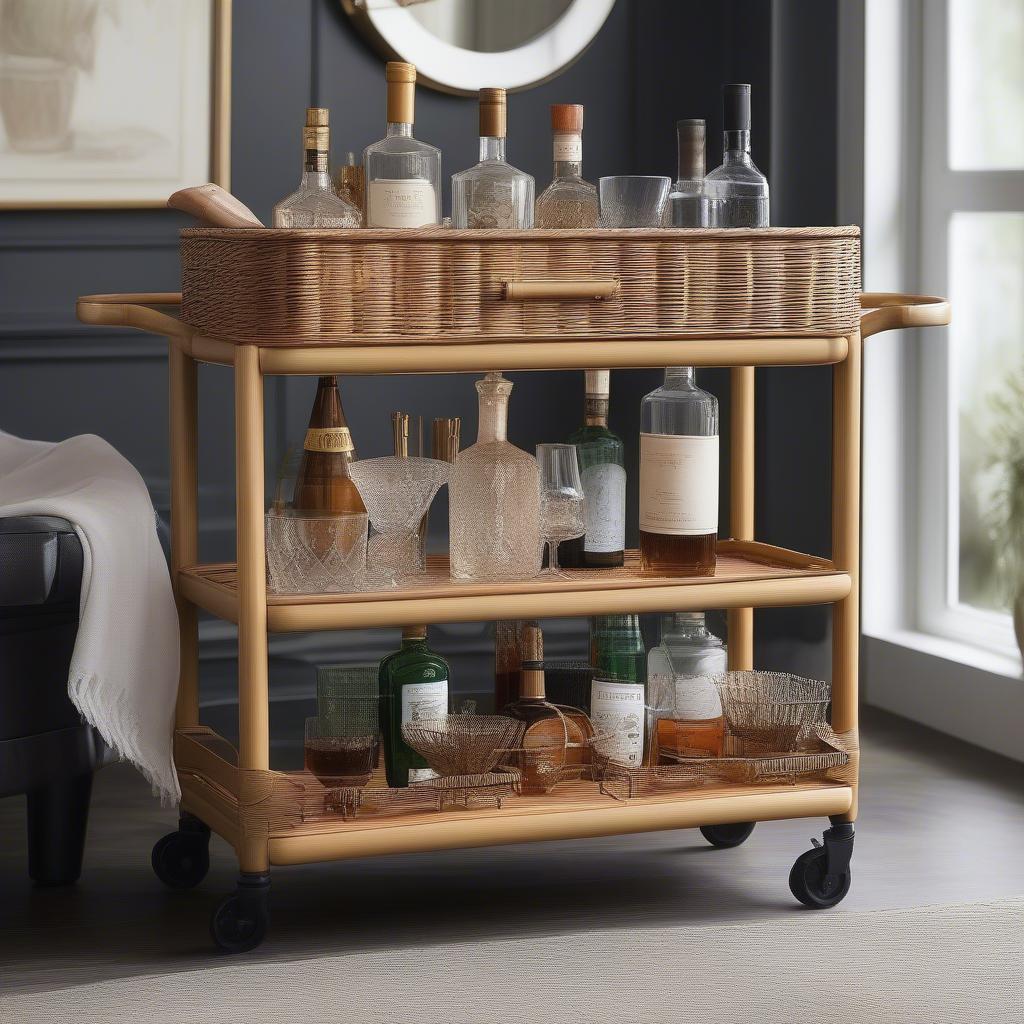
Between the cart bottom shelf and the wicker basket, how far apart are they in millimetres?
548

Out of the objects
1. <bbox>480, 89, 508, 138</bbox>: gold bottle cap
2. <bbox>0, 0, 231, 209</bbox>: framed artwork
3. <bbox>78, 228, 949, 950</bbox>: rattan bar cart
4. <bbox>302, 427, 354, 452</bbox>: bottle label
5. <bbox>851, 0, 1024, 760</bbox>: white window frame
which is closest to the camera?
<bbox>78, 228, 949, 950</bbox>: rattan bar cart

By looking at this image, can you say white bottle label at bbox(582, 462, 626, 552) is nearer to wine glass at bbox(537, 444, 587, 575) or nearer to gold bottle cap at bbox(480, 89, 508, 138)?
wine glass at bbox(537, 444, 587, 575)

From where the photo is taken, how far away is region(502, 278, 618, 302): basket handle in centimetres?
189

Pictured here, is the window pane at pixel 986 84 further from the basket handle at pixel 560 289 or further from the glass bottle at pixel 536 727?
the glass bottle at pixel 536 727

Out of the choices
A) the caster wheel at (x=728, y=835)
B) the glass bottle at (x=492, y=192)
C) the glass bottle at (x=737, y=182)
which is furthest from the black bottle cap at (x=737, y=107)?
the caster wheel at (x=728, y=835)

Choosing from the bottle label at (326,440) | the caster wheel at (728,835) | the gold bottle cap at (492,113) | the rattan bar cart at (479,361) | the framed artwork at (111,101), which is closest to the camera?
the rattan bar cart at (479,361)

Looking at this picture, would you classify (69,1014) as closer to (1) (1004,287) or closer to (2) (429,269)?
(2) (429,269)

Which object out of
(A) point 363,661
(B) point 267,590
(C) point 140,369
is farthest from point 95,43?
(B) point 267,590

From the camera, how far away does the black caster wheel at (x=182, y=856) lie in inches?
85.3

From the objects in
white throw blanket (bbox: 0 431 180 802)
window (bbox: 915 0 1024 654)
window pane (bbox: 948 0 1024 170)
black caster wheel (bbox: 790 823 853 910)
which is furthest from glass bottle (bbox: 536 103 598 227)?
window pane (bbox: 948 0 1024 170)

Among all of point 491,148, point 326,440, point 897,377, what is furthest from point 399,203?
point 897,377

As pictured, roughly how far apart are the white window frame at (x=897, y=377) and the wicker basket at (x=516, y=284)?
3.62ft

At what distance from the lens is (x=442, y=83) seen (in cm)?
310

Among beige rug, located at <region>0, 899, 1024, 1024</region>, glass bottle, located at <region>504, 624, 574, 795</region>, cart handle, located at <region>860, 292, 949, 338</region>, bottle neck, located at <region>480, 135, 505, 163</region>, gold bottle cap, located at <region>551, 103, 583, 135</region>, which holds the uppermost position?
gold bottle cap, located at <region>551, 103, 583, 135</region>
